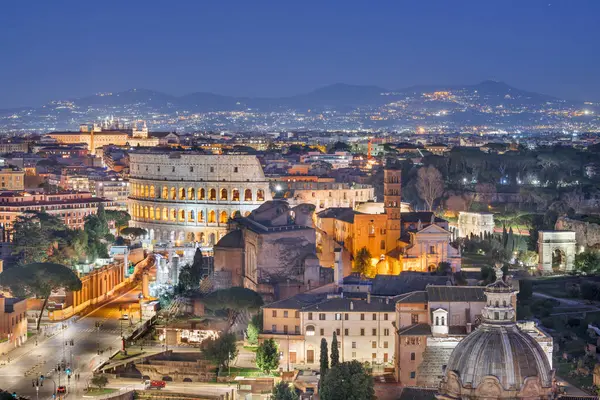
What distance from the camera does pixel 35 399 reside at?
1331 inches

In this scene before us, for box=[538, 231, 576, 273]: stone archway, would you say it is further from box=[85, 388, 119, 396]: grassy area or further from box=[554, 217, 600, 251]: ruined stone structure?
box=[85, 388, 119, 396]: grassy area

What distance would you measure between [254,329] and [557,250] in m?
21.1

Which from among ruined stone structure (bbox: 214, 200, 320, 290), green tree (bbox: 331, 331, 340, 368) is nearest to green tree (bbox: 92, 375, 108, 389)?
green tree (bbox: 331, 331, 340, 368)

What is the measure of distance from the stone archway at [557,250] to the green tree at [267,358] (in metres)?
22.3

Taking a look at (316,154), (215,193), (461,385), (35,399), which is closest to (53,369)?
(35,399)

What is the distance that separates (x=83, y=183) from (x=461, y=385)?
2969 inches

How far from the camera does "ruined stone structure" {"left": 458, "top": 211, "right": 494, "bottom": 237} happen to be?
64.6 meters

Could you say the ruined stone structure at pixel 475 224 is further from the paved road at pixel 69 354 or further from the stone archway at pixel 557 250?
the paved road at pixel 69 354

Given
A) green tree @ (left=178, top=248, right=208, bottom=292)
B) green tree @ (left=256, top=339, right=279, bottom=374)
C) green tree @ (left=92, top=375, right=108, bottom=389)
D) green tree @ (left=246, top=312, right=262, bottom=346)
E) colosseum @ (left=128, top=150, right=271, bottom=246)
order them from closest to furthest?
green tree @ (left=92, top=375, right=108, bottom=389)
green tree @ (left=256, top=339, right=279, bottom=374)
green tree @ (left=246, top=312, right=262, bottom=346)
green tree @ (left=178, top=248, right=208, bottom=292)
colosseum @ (left=128, top=150, right=271, bottom=246)

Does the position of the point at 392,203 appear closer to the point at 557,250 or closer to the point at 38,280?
the point at 557,250

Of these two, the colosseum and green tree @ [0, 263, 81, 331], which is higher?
the colosseum

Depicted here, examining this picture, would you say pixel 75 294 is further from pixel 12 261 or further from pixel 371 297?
pixel 371 297

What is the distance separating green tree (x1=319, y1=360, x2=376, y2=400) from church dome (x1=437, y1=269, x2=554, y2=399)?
8.80 metres

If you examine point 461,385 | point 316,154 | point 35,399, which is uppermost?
point 316,154
